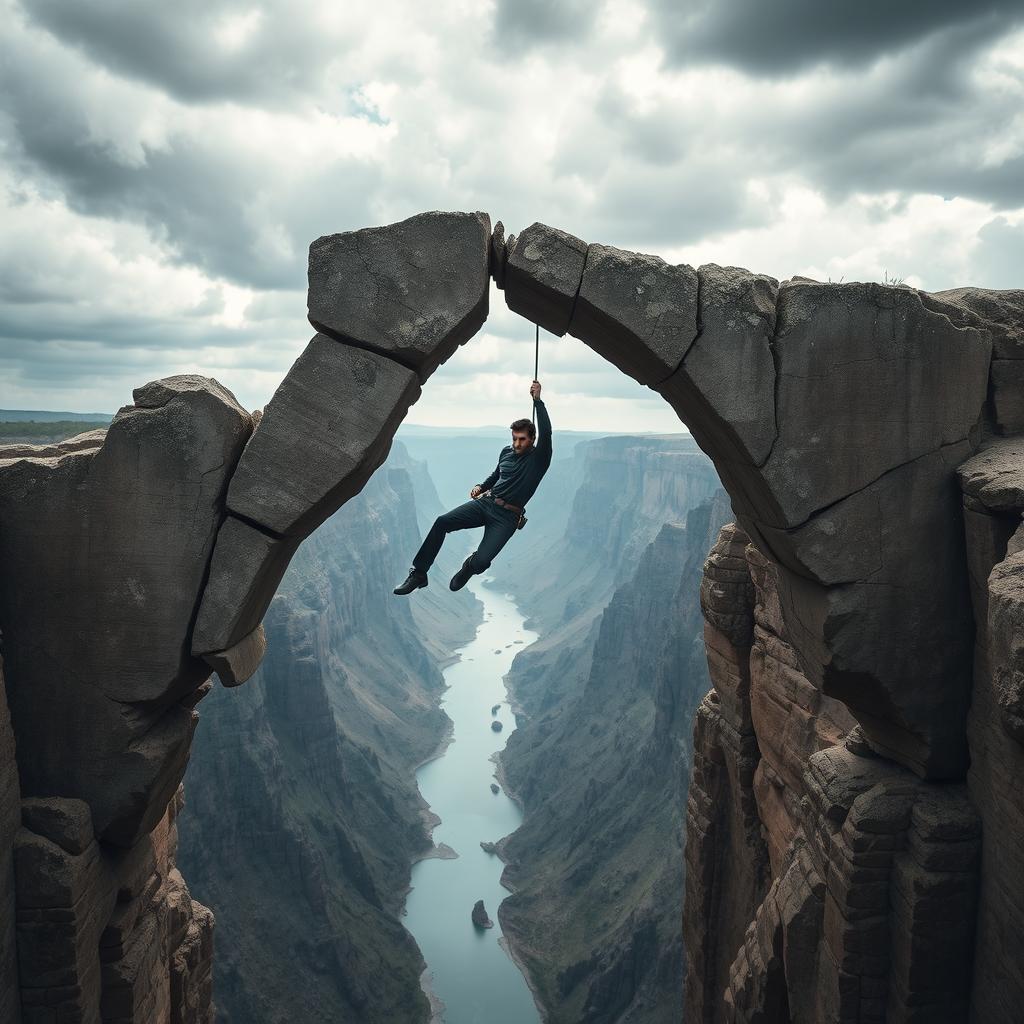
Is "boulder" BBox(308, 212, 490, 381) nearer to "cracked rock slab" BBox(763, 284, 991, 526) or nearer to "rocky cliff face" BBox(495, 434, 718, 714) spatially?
"cracked rock slab" BBox(763, 284, 991, 526)

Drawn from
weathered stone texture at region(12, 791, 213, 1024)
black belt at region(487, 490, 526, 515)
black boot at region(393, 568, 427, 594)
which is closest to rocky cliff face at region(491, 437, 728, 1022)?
weathered stone texture at region(12, 791, 213, 1024)

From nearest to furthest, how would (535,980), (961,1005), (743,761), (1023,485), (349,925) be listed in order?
(1023,485) < (961,1005) < (743,761) < (535,980) < (349,925)

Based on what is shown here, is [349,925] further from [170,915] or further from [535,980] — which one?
[170,915]

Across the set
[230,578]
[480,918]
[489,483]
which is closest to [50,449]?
[230,578]

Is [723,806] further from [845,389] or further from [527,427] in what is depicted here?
[845,389]

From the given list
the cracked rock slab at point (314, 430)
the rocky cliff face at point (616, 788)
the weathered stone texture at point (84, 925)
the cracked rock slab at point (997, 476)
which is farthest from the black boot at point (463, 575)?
the rocky cliff face at point (616, 788)

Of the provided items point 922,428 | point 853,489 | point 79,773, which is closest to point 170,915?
point 79,773
